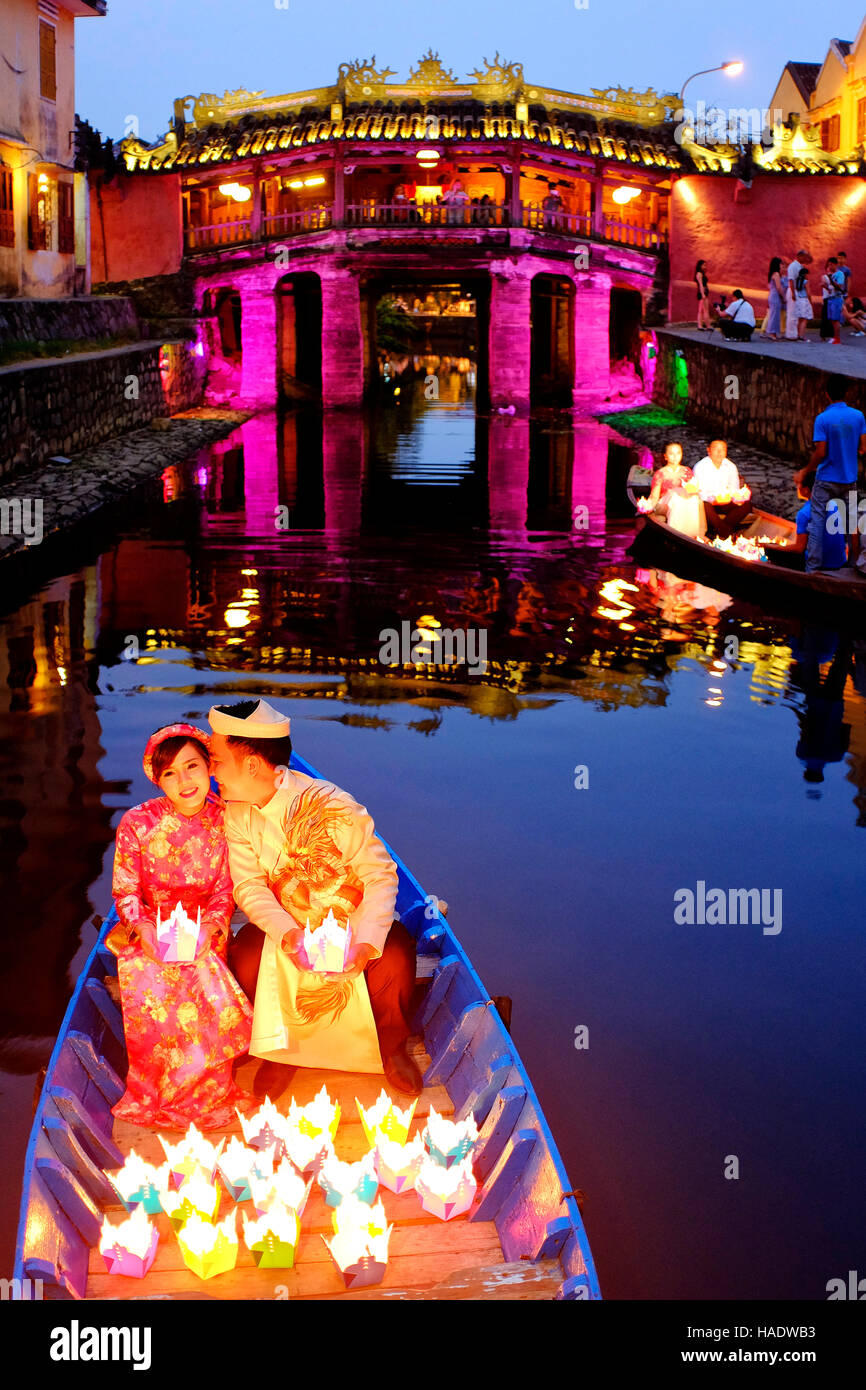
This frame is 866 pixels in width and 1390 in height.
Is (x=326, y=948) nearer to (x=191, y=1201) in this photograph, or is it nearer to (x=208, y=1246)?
(x=191, y=1201)

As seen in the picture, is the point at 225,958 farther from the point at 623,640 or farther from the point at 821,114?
the point at 821,114

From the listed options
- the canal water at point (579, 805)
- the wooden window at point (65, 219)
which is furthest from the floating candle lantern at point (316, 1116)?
the wooden window at point (65, 219)

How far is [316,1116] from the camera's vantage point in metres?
5.05

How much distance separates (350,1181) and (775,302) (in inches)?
1185

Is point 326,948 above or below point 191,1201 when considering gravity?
above

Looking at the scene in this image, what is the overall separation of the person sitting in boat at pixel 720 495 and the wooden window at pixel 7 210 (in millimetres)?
19448

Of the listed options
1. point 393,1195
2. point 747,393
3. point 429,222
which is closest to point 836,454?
point 393,1195

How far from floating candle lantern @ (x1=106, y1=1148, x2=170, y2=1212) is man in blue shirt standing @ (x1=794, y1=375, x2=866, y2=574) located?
1105 centimetres

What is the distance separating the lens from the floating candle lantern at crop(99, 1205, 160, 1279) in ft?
14.3

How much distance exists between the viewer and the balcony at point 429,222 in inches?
1460

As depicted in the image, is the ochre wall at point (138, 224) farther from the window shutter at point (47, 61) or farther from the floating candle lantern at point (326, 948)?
the floating candle lantern at point (326, 948)

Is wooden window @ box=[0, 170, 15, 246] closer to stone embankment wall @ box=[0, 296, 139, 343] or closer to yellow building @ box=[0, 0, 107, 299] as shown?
yellow building @ box=[0, 0, 107, 299]

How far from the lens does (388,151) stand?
1492 inches

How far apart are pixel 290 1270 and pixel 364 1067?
1.04 m
